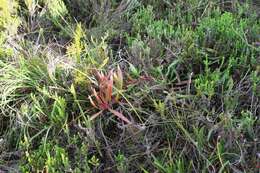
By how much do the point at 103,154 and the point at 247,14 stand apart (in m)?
1.46

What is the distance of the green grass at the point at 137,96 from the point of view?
2.14 metres

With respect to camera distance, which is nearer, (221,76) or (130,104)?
(130,104)

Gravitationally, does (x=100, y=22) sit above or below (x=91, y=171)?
above

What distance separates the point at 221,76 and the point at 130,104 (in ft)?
1.96

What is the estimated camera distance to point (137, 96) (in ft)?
7.77

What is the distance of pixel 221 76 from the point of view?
2.51 metres

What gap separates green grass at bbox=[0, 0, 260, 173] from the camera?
2143 millimetres

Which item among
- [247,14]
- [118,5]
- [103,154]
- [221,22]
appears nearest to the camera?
[103,154]

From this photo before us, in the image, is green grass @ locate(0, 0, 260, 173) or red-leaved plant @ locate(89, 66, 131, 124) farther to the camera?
red-leaved plant @ locate(89, 66, 131, 124)

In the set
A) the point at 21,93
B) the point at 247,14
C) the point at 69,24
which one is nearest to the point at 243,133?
the point at 247,14

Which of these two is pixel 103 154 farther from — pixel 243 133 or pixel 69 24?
pixel 69 24

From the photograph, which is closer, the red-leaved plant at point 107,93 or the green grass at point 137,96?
the green grass at point 137,96

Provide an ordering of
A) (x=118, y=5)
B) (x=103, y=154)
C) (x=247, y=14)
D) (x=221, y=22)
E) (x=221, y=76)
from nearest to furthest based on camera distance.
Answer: (x=103, y=154) → (x=221, y=76) → (x=221, y=22) → (x=247, y=14) → (x=118, y=5)

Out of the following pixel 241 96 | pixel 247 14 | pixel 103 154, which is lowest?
pixel 103 154
